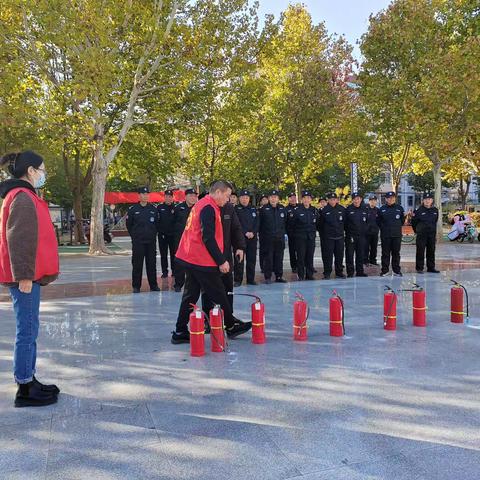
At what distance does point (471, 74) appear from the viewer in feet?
61.6

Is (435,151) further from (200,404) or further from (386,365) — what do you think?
(200,404)

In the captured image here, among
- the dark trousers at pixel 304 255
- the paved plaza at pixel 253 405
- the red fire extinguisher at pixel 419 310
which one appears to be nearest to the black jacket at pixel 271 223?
the dark trousers at pixel 304 255

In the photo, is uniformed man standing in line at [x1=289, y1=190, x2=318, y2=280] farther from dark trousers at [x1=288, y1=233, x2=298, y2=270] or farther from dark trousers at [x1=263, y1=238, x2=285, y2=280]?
dark trousers at [x1=263, y1=238, x2=285, y2=280]

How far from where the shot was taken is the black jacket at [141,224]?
31.4ft

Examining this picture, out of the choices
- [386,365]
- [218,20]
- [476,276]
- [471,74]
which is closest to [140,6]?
[218,20]

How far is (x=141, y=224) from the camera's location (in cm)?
963

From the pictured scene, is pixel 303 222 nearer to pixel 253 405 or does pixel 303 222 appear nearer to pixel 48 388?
pixel 253 405

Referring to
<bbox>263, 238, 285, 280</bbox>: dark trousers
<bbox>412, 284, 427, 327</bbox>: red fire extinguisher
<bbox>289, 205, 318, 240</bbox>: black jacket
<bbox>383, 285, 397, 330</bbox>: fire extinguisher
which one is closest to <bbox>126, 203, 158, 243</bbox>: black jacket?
<bbox>263, 238, 285, 280</bbox>: dark trousers

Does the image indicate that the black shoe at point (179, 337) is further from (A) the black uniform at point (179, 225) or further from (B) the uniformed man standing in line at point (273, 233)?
(B) the uniformed man standing in line at point (273, 233)

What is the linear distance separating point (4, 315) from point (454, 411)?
656 centimetres

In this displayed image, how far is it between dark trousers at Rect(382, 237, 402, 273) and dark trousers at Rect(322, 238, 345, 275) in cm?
101

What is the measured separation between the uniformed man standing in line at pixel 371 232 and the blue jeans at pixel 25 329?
956 centimetres

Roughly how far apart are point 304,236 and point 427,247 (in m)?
3.28

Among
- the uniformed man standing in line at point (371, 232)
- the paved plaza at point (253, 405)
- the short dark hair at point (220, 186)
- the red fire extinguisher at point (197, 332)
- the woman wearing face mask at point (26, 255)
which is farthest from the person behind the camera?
the uniformed man standing in line at point (371, 232)
